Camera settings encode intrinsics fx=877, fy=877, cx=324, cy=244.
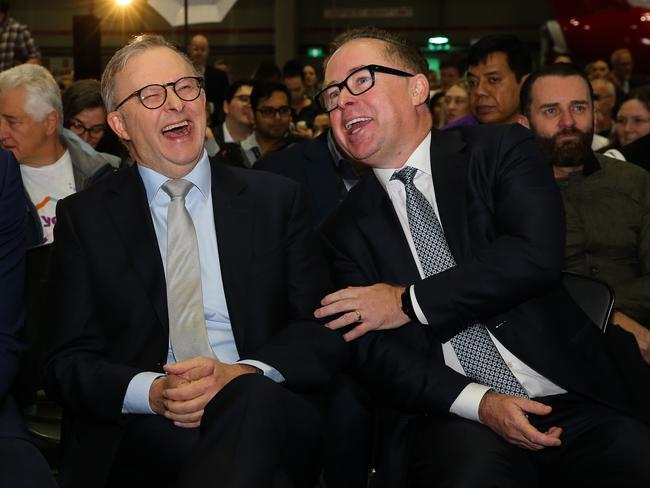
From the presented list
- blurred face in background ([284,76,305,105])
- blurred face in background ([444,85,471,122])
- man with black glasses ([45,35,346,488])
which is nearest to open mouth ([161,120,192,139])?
man with black glasses ([45,35,346,488])

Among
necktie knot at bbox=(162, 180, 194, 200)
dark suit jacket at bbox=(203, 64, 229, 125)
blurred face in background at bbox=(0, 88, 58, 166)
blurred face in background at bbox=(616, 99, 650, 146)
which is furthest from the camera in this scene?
dark suit jacket at bbox=(203, 64, 229, 125)

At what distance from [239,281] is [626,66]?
9239 mm

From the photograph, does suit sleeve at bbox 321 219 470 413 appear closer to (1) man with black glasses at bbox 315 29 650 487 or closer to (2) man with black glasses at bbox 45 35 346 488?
(1) man with black glasses at bbox 315 29 650 487

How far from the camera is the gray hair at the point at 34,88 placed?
4.25 m

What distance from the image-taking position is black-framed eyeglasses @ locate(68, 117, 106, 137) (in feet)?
16.6

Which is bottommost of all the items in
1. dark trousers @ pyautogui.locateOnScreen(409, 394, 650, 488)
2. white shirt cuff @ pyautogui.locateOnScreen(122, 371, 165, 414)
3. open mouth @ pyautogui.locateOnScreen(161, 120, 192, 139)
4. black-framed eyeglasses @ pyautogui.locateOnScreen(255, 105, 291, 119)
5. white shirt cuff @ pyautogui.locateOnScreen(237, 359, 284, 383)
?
dark trousers @ pyautogui.locateOnScreen(409, 394, 650, 488)

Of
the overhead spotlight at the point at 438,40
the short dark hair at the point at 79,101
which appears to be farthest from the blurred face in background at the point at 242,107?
the overhead spotlight at the point at 438,40

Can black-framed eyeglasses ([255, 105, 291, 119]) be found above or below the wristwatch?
above

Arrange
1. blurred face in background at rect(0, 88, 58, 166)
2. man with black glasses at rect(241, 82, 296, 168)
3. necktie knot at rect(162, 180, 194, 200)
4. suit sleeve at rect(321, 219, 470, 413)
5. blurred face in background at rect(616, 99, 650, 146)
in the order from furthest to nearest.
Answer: man with black glasses at rect(241, 82, 296, 168), blurred face in background at rect(616, 99, 650, 146), blurred face in background at rect(0, 88, 58, 166), necktie knot at rect(162, 180, 194, 200), suit sleeve at rect(321, 219, 470, 413)

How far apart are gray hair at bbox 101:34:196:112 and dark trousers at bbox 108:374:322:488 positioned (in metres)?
0.97

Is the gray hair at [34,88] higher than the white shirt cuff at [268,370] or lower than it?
higher

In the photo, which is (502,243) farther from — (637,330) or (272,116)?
(272,116)

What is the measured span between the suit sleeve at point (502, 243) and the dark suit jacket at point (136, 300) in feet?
1.04

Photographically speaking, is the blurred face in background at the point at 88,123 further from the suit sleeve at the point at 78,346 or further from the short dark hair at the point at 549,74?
the suit sleeve at the point at 78,346
